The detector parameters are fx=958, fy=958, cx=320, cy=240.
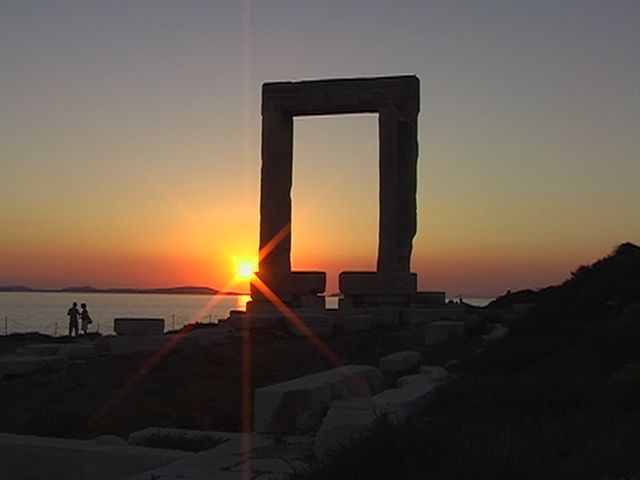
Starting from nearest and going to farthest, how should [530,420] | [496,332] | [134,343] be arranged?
[530,420] → [496,332] → [134,343]

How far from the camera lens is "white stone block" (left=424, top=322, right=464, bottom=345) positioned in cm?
1680

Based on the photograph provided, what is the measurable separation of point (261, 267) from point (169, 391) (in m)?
12.4

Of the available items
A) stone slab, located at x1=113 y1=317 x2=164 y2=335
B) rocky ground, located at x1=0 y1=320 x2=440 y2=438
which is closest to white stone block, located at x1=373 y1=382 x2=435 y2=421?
rocky ground, located at x1=0 y1=320 x2=440 y2=438

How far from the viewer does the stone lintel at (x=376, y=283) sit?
23.8 meters

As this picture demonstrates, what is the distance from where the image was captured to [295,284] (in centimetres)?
2520

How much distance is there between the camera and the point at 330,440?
714 cm

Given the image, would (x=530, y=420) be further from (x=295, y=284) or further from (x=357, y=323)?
(x=295, y=284)

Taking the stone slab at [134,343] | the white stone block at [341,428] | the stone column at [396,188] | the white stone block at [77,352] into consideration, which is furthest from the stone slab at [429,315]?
the white stone block at [341,428]

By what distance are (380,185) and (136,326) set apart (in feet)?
26.4

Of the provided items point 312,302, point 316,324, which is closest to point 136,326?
point 316,324

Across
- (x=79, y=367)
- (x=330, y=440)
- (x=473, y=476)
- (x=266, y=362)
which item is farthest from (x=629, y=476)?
(x=79, y=367)

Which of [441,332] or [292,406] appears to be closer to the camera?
[292,406]

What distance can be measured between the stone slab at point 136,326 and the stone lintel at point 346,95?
26.2ft

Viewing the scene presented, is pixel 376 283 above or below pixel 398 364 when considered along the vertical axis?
above
